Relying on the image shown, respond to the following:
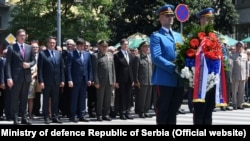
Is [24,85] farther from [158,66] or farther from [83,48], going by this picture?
[158,66]

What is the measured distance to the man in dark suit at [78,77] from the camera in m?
A: 12.9

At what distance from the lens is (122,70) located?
535 inches

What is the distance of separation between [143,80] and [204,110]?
667 cm

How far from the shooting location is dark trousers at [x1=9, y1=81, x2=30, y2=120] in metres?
11.5

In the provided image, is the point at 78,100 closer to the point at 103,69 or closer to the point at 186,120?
the point at 103,69

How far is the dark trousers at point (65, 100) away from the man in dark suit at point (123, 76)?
4.35 feet

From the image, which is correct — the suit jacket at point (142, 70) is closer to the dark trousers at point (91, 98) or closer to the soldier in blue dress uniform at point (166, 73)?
the dark trousers at point (91, 98)

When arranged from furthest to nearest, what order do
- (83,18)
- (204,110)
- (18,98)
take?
(83,18) → (18,98) → (204,110)

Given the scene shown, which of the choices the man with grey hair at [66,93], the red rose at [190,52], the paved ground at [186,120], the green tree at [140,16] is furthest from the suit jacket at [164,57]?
the green tree at [140,16]

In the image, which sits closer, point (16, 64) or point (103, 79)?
point (16, 64)

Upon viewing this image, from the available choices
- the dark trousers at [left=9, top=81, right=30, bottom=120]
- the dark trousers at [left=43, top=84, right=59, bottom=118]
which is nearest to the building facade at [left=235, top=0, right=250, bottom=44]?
the dark trousers at [left=43, top=84, right=59, bottom=118]

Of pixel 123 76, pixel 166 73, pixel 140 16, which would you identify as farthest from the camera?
pixel 140 16

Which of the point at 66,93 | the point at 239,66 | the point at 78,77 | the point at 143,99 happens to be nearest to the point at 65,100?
the point at 66,93

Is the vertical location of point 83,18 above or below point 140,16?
above
